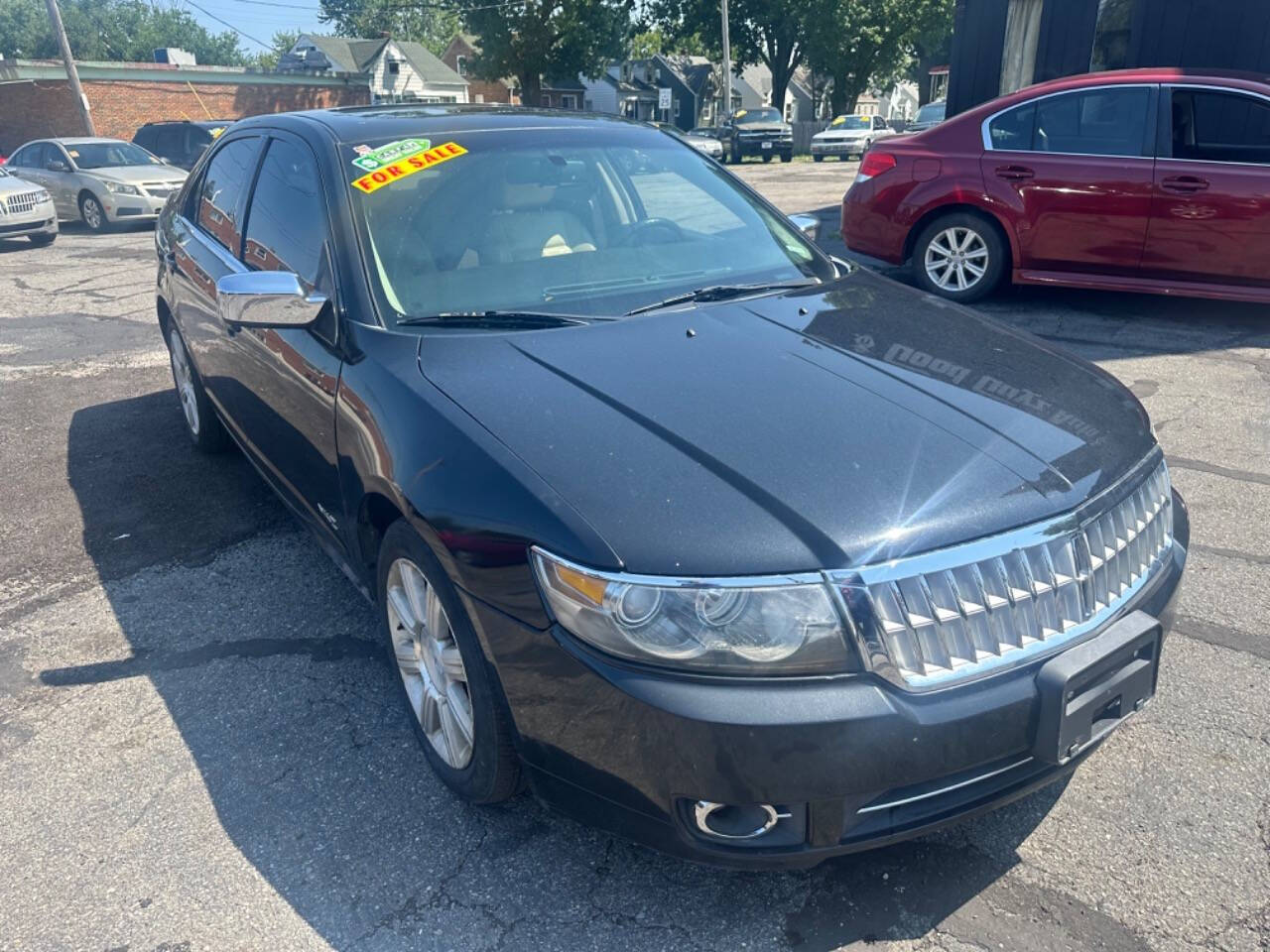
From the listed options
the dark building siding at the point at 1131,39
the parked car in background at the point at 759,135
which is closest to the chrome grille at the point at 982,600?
the dark building siding at the point at 1131,39

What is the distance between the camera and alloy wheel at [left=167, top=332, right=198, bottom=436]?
513 cm

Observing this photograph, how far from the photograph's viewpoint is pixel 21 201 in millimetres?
13695

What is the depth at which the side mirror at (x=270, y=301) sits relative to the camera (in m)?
2.96

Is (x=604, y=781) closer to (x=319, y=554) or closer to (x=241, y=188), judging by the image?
(x=319, y=554)

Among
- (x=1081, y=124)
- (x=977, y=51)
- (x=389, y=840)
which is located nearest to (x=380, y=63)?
(x=977, y=51)

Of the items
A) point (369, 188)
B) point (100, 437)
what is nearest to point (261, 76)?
point (100, 437)

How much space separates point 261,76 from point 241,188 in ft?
132

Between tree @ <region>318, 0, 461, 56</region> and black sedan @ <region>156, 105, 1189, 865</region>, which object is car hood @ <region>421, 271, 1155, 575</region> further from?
tree @ <region>318, 0, 461, 56</region>

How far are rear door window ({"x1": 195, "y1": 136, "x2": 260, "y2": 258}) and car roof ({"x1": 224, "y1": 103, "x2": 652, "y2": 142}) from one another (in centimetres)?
18

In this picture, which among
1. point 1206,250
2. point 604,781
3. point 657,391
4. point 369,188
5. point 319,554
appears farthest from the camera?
point 1206,250

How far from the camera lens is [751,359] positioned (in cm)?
274

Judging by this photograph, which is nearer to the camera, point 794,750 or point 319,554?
point 794,750

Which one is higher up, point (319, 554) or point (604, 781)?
point (604, 781)

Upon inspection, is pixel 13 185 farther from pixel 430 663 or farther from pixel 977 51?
pixel 430 663
